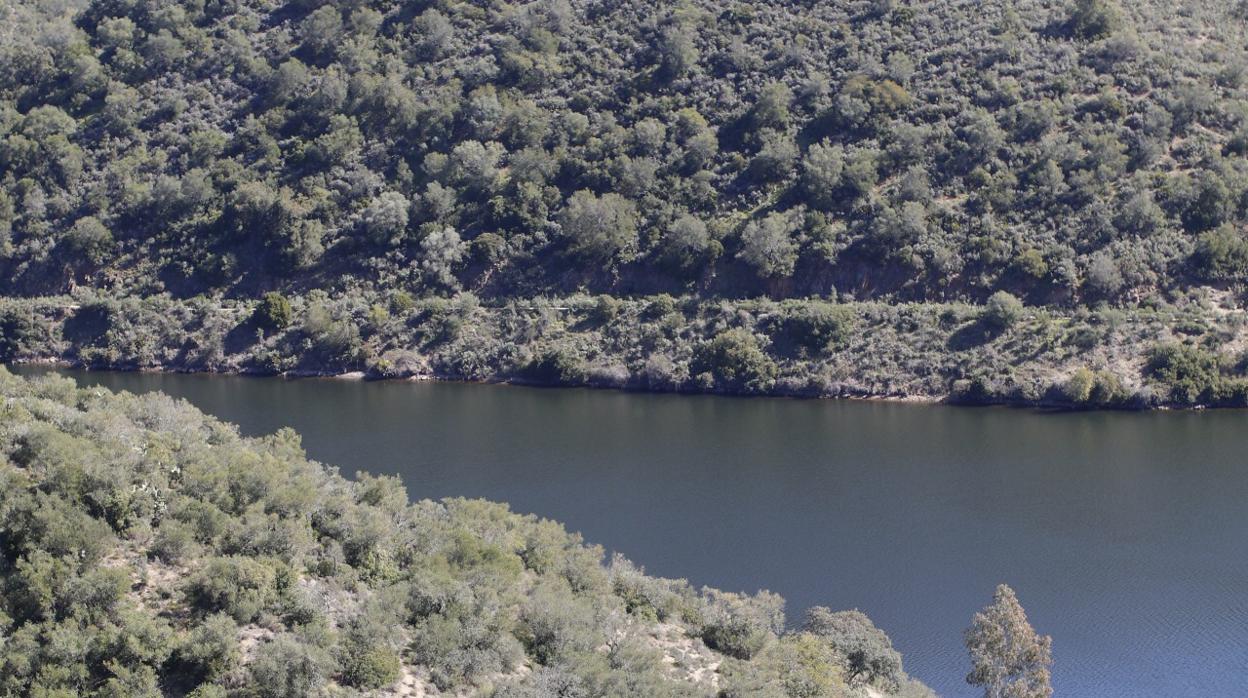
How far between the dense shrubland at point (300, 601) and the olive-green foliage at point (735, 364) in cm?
3316

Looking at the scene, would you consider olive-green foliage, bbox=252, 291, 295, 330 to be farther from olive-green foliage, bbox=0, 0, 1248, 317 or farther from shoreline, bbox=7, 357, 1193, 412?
shoreline, bbox=7, 357, 1193, 412

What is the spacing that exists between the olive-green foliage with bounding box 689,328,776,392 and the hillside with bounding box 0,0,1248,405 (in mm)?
252

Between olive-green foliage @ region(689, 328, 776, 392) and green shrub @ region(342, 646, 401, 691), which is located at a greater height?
olive-green foliage @ region(689, 328, 776, 392)

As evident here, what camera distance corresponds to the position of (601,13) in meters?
91.6

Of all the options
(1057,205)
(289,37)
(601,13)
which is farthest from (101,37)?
(1057,205)

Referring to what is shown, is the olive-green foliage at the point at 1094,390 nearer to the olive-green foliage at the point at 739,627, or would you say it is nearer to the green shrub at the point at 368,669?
the olive-green foliage at the point at 739,627

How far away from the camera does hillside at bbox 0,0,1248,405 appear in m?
67.2

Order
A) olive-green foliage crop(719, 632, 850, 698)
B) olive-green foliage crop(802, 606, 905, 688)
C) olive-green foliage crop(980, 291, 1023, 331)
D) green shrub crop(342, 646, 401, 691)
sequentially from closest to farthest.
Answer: green shrub crop(342, 646, 401, 691), olive-green foliage crop(719, 632, 850, 698), olive-green foliage crop(802, 606, 905, 688), olive-green foliage crop(980, 291, 1023, 331)

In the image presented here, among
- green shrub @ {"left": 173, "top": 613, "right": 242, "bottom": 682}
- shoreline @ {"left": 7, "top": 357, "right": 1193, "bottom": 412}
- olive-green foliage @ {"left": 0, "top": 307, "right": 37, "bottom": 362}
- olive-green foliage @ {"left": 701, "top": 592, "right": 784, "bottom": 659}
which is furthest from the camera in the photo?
olive-green foliage @ {"left": 0, "top": 307, "right": 37, "bottom": 362}

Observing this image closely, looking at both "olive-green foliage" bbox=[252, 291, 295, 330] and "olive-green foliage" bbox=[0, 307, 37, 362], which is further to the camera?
"olive-green foliage" bbox=[0, 307, 37, 362]

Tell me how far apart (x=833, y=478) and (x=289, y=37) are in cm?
6405

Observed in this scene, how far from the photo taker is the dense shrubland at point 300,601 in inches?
891

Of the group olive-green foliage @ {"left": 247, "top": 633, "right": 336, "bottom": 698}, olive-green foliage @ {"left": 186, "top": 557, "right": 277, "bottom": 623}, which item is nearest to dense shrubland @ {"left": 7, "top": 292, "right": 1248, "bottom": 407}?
olive-green foliage @ {"left": 186, "top": 557, "right": 277, "bottom": 623}

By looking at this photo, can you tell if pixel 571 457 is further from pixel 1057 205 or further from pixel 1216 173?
pixel 1216 173
